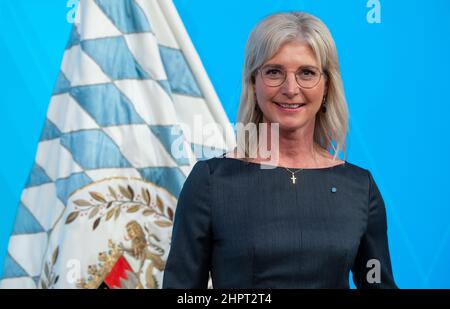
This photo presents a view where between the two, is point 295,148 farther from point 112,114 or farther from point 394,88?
point 394,88

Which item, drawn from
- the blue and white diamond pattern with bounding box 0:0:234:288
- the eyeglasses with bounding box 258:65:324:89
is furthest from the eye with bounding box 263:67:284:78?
the blue and white diamond pattern with bounding box 0:0:234:288

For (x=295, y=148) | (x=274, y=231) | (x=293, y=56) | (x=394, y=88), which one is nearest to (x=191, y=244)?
(x=274, y=231)

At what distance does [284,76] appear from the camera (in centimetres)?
134

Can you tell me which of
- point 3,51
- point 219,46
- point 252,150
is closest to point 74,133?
point 3,51

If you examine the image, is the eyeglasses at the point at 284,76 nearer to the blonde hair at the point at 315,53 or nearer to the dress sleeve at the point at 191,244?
the blonde hair at the point at 315,53

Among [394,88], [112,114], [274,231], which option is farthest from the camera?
[394,88]

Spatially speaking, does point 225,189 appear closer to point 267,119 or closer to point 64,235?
point 267,119

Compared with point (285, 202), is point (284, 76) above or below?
above

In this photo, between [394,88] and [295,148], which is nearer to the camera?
[295,148]

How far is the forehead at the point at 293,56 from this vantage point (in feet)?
4.35

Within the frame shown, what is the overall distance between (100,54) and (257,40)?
32.9 inches

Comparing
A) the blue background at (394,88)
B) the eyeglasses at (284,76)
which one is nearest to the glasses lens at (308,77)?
the eyeglasses at (284,76)

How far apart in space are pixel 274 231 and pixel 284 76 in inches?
10.9

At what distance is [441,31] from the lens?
2.40 meters
